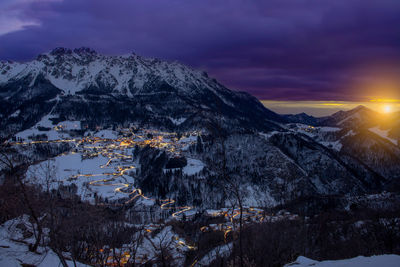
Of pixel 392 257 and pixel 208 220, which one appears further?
pixel 208 220

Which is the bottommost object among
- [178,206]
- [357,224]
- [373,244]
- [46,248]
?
[178,206]

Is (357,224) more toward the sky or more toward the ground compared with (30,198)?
more toward the ground

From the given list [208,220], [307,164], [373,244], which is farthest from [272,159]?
[373,244]

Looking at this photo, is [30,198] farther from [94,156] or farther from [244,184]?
[94,156]

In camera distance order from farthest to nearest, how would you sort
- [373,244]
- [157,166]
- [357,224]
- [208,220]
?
[157,166] < [208,220] < [357,224] < [373,244]

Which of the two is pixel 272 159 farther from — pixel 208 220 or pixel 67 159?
pixel 67 159

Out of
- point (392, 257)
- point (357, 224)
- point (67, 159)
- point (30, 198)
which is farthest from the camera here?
point (67, 159)

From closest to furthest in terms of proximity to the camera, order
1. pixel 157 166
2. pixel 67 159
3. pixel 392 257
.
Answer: pixel 392 257
pixel 157 166
pixel 67 159

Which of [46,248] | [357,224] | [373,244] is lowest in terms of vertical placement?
[357,224]

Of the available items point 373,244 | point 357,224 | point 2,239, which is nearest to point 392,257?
point 373,244
